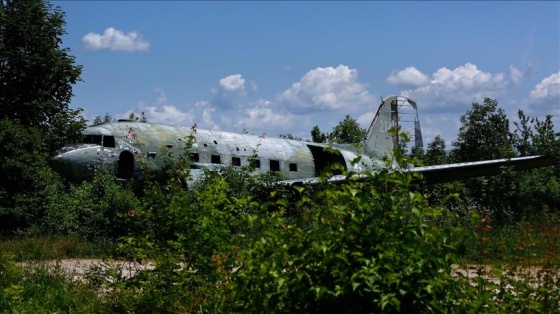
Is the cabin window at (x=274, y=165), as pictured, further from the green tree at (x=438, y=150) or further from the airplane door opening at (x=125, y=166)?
the green tree at (x=438, y=150)

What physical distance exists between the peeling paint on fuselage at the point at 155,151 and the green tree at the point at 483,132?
55.8 ft

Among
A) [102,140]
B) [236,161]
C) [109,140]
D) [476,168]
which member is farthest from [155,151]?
[476,168]

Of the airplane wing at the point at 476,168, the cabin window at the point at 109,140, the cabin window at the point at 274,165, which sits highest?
the cabin window at the point at 109,140

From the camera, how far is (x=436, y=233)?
5.44m

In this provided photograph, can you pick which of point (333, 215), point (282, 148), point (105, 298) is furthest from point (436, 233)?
point (282, 148)

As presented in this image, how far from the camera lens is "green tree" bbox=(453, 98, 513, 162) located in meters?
40.1

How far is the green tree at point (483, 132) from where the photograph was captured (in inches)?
1577

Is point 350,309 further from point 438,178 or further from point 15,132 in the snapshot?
point 438,178

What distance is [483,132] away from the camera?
4056 centimetres

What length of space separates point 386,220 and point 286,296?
3.30 ft

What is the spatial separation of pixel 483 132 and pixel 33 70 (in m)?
25.5

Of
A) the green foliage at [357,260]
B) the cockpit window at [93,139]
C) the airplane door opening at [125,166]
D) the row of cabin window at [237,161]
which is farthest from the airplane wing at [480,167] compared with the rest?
the green foliage at [357,260]

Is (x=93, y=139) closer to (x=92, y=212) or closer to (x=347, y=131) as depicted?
(x=92, y=212)

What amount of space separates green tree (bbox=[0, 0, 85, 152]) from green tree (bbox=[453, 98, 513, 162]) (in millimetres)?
23318
